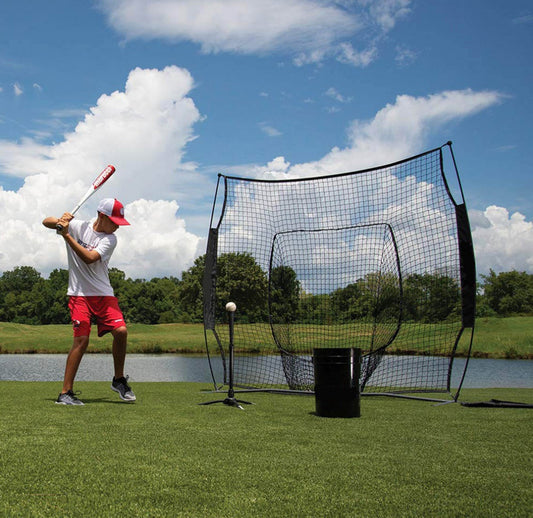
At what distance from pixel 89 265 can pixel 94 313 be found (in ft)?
1.67

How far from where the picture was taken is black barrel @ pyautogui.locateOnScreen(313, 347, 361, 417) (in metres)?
5.46

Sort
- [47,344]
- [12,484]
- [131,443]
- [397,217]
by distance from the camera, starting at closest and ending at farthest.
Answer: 1. [12,484]
2. [131,443]
3. [397,217]
4. [47,344]

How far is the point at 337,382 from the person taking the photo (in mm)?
5535

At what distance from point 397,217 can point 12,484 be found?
6.88 metres

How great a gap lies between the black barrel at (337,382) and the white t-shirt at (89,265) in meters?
2.34

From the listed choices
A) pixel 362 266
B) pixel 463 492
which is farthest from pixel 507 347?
pixel 463 492

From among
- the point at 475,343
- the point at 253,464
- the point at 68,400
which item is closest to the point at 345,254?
the point at 68,400

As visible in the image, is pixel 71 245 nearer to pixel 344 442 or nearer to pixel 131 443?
pixel 131 443

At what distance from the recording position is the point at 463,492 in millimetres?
2809

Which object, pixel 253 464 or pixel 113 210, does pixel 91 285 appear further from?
pixel 253 464

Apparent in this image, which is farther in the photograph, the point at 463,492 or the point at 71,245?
the point at 71,245

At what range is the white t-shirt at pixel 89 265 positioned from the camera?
5.65 metres

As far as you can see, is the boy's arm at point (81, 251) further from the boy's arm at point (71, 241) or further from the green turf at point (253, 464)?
the green turf at point (253, 464)

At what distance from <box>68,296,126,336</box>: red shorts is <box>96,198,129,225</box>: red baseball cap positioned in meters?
0.82
